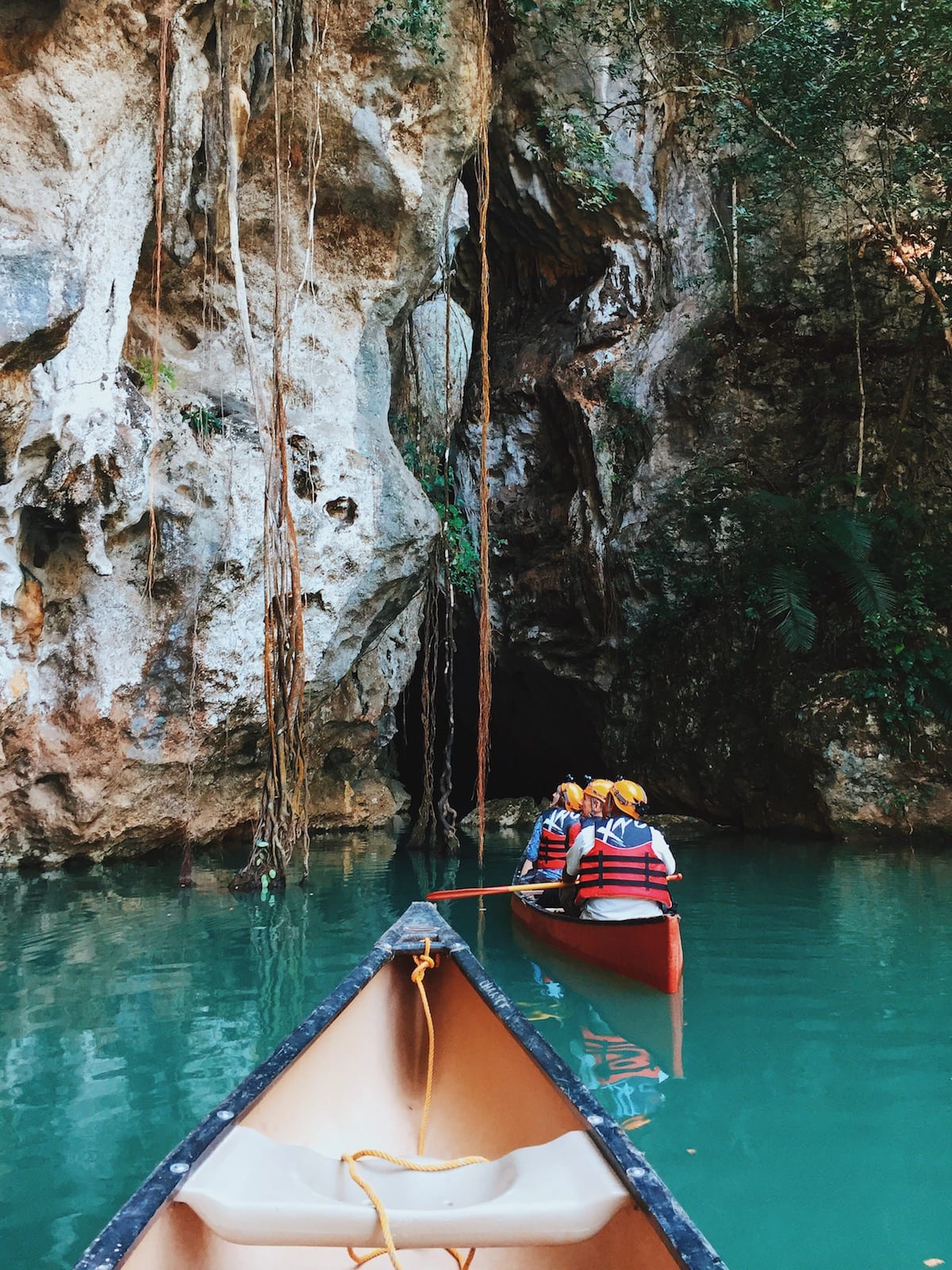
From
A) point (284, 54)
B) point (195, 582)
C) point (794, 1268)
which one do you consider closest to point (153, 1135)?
point (794, 1268)

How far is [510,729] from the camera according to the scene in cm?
1852

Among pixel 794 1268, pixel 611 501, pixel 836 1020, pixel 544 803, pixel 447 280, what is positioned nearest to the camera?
pixel 794 1268

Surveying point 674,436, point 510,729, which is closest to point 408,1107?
point 674,436

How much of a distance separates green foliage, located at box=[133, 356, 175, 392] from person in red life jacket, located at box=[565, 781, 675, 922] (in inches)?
214

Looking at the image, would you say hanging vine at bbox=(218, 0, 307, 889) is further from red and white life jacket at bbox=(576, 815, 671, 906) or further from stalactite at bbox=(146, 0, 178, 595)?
red and white life jacket at bbox=(576, 815, 671, 906)

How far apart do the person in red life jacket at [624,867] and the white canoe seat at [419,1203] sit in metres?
2.97

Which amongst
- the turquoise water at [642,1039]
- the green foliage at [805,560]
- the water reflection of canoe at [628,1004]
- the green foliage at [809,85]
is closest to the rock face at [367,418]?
the green foliage at [809,85]

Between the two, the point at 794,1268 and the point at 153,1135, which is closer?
the point at 794,1268

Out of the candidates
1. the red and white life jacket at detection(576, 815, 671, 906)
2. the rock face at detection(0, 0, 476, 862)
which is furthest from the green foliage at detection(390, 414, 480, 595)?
the red and white life jacket at detection(576, 815, 671, 906)

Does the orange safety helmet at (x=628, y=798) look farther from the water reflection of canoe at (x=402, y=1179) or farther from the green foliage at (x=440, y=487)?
the green foliage at (x=440, y=487)

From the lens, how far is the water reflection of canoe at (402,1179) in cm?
167

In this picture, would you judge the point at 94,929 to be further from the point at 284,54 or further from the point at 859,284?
the point at 859,284

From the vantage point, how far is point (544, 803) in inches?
643

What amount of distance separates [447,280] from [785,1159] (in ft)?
28.5
